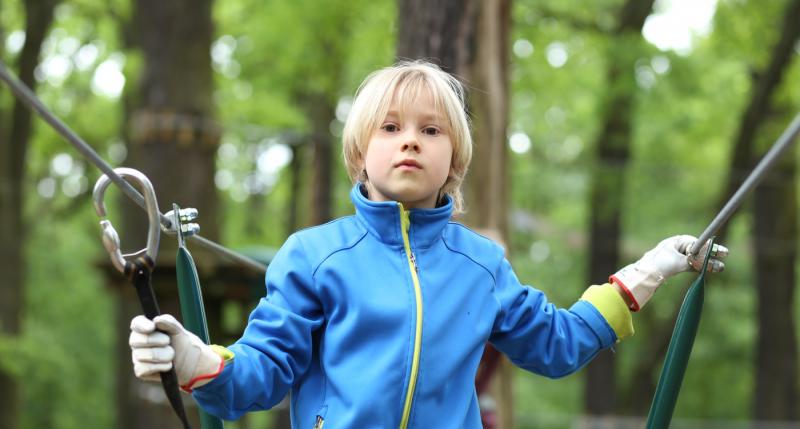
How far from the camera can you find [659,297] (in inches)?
687

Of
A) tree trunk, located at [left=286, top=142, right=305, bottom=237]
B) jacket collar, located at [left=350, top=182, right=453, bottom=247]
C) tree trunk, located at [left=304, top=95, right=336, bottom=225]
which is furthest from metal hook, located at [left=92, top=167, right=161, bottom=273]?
tree trunk, located at [left=286, top=142, right=305, bottom=237]

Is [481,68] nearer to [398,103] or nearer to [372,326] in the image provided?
[398,103]

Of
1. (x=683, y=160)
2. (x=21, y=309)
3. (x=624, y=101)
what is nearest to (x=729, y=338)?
(x=683, y=160)

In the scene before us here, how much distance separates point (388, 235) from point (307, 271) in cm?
18

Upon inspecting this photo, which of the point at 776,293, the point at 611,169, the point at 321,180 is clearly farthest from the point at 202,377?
the point at 776,293

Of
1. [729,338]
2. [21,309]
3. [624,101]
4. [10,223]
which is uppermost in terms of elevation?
[624,101]

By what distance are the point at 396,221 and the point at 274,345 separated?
1.11 feet

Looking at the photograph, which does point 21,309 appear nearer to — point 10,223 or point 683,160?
point 10,223

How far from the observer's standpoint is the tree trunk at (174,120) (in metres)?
7.36

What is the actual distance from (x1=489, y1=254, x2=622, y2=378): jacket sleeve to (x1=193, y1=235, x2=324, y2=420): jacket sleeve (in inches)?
15.4

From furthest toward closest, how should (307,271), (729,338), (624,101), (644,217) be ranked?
(729,338) < (644,217) < (624,101) < (307,271)

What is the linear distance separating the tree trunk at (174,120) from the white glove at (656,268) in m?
4.93

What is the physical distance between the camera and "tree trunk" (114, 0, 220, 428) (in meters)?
7.36

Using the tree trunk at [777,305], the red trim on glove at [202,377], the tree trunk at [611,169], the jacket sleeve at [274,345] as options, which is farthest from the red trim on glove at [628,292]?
the tree trunk at [777,305]
